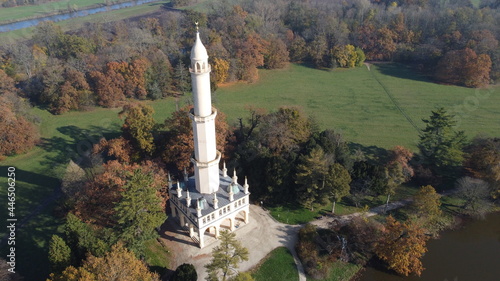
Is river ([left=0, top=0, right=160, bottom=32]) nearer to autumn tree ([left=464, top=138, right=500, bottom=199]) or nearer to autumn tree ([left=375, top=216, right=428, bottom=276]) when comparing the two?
autumn tree ([left=464, top=138, right=500, bottom=199])

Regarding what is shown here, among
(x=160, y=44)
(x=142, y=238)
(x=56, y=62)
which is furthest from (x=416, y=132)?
(x=56, y=62)

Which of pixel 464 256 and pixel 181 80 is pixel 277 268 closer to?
pixel 464 256

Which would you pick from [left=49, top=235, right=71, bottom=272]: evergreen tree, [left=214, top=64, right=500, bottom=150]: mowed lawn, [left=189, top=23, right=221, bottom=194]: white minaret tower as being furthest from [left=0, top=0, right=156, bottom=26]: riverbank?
[left=49, top=235, right=71, bottom=272]: evergreen tree

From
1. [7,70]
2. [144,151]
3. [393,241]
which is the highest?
[7,70]

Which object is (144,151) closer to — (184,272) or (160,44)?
(184,272)

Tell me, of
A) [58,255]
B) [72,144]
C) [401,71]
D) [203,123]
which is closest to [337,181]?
[203,123]

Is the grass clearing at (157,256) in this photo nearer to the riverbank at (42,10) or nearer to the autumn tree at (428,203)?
the autumn tree at (428,203)
